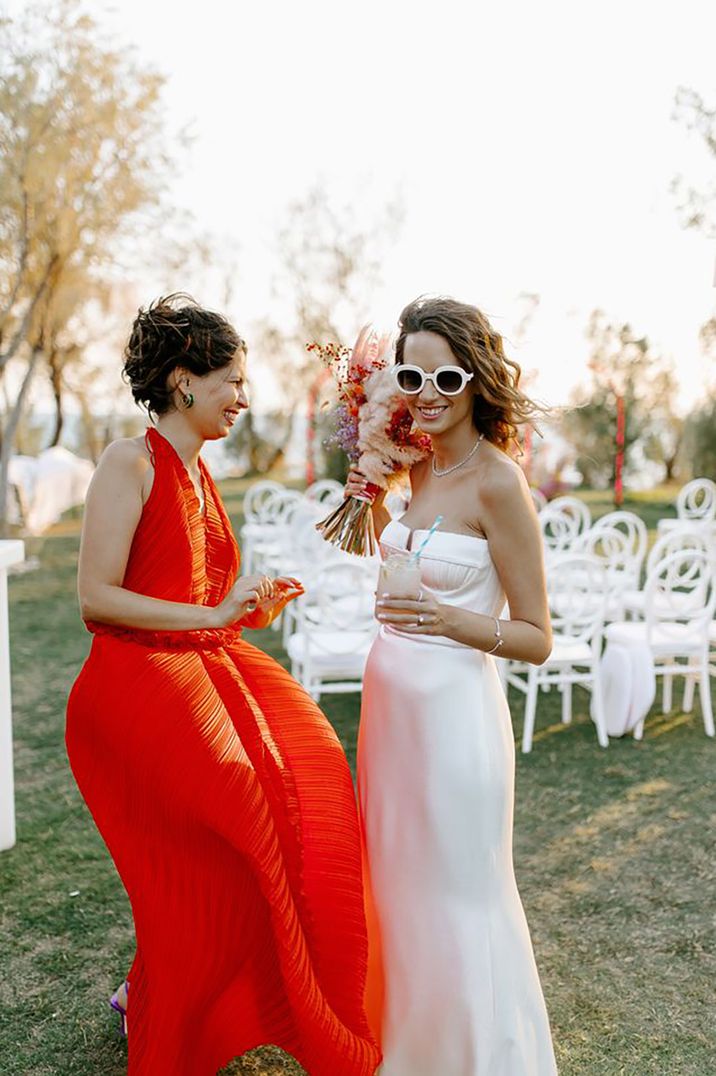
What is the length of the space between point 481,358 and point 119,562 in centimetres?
93

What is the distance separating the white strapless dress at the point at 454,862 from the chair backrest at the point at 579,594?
3015mm

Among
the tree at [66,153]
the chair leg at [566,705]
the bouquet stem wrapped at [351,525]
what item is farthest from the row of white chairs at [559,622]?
the tree at [66,153]

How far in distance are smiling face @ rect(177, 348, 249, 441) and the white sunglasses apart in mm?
411

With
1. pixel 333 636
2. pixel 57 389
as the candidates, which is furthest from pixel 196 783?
pixel 57 389

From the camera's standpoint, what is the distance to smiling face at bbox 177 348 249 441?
225cm

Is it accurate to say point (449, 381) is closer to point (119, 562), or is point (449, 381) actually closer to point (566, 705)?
point (119, 562)

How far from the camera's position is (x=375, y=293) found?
64.9ft

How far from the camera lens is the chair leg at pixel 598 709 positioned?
5.35 metres

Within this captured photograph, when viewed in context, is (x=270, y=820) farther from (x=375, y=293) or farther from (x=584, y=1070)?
(x=375, y=293)

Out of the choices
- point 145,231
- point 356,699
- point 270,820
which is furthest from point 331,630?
point 145,231

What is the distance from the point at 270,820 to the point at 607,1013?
1.44 meters

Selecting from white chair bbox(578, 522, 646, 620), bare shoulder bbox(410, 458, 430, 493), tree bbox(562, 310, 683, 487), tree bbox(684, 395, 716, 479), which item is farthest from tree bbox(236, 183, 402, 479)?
bare shoulder bbox(410, 458, 430, 493)

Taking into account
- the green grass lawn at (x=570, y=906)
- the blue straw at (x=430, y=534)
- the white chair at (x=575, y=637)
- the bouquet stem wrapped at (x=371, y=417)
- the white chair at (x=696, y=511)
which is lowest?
the green grass lawn at (x=570, y=906)

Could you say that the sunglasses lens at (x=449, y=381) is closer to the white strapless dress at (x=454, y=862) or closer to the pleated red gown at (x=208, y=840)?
the white strapless dress at (x=454, y=862)
